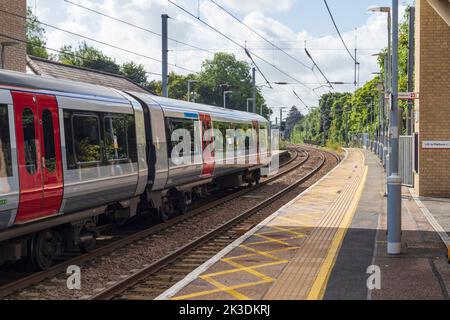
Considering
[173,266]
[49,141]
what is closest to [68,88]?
[49,141]

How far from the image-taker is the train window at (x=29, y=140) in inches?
353

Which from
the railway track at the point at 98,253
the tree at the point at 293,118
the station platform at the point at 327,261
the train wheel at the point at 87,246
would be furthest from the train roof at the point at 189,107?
the tree at the point at 293,118

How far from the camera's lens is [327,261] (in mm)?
9750

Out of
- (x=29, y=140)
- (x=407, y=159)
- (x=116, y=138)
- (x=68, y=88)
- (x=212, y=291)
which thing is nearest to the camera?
(x=212, y=291)

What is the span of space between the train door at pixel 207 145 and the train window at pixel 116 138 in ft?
18.7

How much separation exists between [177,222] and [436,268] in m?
7.60

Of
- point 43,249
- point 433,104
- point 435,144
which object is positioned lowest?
point 43,249

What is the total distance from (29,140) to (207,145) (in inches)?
392

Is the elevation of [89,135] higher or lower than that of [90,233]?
higher

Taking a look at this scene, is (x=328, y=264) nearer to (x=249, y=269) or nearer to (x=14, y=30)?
(x=249, y=269)

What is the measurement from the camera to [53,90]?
1009cm

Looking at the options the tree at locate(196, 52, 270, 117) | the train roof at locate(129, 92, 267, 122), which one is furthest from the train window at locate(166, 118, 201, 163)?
the tree at locate(196, 52, 270, 117)
